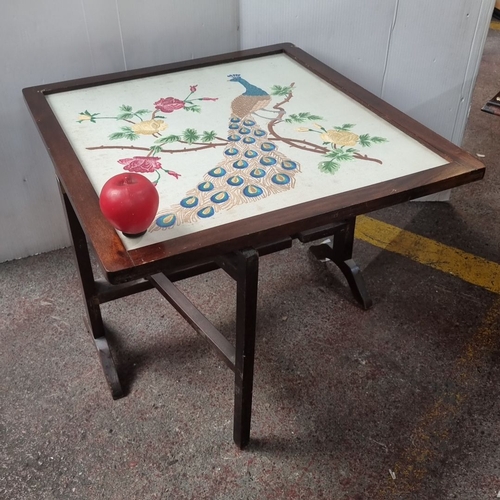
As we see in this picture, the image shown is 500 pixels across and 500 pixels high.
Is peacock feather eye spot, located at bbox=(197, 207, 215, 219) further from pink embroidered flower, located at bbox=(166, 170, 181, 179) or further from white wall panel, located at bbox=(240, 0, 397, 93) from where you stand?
white wall panel, located at bbox=(240, 0, 397, 93)

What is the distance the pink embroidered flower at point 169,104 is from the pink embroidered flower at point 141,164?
29 cm

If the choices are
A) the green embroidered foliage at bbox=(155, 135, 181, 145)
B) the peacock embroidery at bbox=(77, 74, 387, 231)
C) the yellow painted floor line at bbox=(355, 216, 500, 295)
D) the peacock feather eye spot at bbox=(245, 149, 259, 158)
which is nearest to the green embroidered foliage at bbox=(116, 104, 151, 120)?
the peacock embroidery at bbox=(77, 74, 387, 231)

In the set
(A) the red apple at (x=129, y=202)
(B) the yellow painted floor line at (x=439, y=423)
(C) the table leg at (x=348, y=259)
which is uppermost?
(A) the red apple at (x=129, y=202)

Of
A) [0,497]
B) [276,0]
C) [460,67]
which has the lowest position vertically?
[0,497]

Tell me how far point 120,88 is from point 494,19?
418 cm

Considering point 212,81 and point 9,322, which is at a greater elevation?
point 212,81

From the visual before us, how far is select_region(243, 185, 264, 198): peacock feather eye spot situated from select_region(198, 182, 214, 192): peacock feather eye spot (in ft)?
0.26

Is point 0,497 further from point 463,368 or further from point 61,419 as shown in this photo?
point 463,368

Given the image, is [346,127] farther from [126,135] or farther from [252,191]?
[126,135]

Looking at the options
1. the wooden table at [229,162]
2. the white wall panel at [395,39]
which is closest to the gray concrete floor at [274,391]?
the wooden table at [229,162]

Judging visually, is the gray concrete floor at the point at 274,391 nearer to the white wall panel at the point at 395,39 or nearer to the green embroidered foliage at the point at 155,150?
the white wall panel at the point at 395,39

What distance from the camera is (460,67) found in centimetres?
235

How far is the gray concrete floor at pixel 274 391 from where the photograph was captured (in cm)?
164

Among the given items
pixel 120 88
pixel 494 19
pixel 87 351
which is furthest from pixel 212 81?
pixel 494 19
